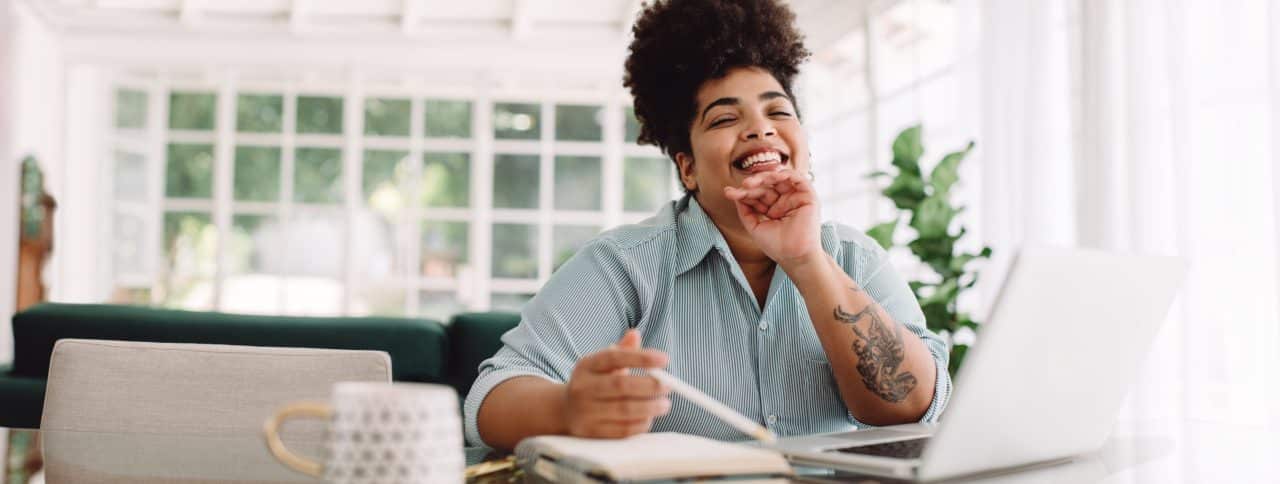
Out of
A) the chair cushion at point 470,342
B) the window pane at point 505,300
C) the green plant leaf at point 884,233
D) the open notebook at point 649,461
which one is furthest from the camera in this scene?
the window pane at point 505,300

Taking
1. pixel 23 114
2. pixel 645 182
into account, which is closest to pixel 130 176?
pixel 23 114

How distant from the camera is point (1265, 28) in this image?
2.16m

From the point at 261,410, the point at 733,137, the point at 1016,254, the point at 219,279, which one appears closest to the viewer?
the point at 1016,254

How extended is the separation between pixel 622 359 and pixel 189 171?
6.69 metres

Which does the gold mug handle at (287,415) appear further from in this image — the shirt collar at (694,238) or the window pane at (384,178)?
the window pane at (384,178)

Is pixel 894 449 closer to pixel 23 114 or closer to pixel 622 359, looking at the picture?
pixel 622 359

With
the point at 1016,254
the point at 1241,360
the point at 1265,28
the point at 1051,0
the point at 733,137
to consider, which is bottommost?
the point at 1241,360

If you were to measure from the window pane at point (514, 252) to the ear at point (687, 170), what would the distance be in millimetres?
5305

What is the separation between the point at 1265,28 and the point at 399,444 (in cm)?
236

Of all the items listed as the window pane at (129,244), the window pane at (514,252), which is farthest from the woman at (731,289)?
the window pane at (129,244)

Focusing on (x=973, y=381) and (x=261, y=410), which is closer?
(x=973, y=381)

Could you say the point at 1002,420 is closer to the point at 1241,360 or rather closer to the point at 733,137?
the point at 733,137

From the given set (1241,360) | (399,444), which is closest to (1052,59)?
(1241,360)

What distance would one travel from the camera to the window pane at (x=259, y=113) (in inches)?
263
